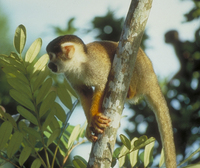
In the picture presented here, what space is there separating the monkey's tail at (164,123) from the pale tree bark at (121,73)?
1123 millimetres

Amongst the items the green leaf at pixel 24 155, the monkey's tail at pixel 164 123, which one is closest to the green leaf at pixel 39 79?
the green leaf at pixel 24 155

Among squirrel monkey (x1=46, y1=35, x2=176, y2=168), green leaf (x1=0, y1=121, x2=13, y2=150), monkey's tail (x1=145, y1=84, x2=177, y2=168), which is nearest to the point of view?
green leaf (x1=0, y1=121, x2=13, y2=150)

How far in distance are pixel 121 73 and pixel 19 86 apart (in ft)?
2.97

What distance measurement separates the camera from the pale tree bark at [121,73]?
236 centimetres

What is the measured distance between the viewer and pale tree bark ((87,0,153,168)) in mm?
2359

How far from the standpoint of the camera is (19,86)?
238cm

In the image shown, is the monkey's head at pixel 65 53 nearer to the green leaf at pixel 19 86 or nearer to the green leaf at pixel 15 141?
the green leaf at pixel 19 86

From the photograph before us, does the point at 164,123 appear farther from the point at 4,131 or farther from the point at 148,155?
the point at 4,131

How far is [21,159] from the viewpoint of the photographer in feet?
7.53

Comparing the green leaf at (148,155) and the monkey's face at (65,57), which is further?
the monkey's face at (65,57)

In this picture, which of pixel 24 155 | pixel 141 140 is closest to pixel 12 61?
pixel 24 155

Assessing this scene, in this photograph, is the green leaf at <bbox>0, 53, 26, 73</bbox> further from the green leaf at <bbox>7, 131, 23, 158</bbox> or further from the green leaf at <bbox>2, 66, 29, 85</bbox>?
the green leaf at <bbox>7, 131, 23, 158</bbox>

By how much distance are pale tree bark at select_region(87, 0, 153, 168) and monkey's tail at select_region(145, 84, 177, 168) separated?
44.2 inches

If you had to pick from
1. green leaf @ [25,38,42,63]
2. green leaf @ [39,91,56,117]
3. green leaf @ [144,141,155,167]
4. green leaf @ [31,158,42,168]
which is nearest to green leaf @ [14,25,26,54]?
green leaf @ [25,38,42,63]
